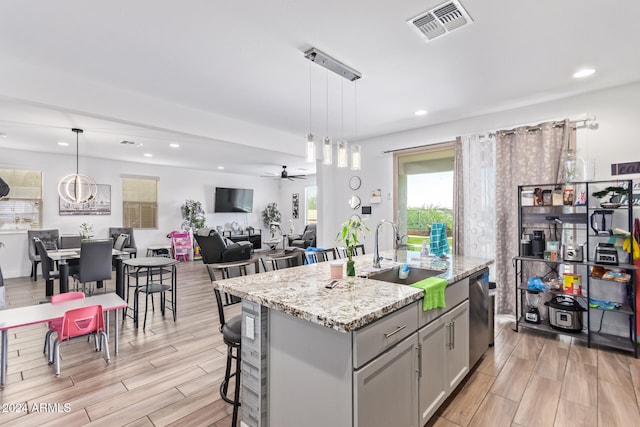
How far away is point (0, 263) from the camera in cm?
588

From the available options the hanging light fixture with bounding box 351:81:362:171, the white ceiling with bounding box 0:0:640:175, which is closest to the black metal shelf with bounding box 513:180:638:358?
the white ceiling with bounding box 0:0:640:175

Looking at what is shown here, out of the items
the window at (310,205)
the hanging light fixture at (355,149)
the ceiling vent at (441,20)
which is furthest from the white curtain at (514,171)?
the window at (310,205)

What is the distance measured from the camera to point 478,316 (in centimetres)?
250

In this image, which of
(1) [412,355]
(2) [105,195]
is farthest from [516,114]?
(2) [105,195]

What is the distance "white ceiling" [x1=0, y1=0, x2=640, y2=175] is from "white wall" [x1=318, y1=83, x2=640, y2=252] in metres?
0.19

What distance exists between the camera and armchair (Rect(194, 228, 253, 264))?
6.91m

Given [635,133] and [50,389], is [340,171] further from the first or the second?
[50,389]

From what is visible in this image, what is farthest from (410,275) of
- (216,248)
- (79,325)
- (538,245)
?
(216,248)

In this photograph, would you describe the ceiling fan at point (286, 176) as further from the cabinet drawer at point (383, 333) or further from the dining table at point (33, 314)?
the cabinet drawer at point (383, 333)

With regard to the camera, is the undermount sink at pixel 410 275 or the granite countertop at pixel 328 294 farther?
the undermount sink at pixel 410 275

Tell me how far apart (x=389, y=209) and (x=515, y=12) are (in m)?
3.21

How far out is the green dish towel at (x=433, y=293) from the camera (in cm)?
172

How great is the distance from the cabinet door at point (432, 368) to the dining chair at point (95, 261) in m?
4.22

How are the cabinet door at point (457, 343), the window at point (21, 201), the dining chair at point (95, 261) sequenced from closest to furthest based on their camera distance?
the cabinet door at point (457, 343), the dining chair at point (95, 261), the window at point (21, 201)
